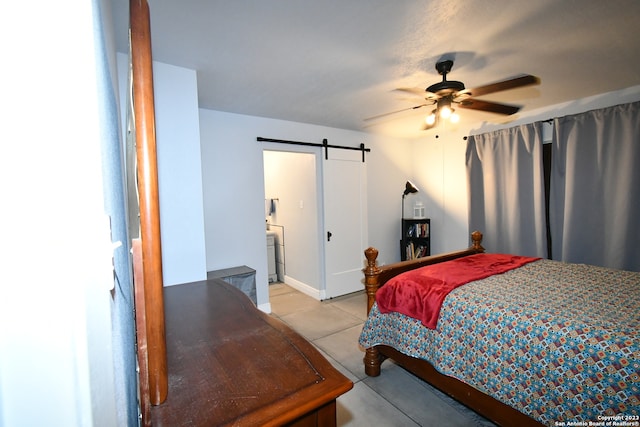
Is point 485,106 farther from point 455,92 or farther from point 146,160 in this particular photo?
point 146,160

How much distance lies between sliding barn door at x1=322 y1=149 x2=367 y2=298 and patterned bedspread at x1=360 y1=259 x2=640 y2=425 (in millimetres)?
1930

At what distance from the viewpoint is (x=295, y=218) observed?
4.45 m

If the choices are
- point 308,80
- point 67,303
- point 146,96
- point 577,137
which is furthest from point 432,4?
point 577,137

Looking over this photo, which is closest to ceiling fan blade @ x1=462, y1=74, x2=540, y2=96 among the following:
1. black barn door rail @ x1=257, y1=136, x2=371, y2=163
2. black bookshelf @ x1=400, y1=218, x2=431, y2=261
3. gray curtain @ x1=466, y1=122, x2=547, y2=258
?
gray curtain @ x1=466, y1=122, x2=547, y2=258

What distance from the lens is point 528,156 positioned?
11.4ft

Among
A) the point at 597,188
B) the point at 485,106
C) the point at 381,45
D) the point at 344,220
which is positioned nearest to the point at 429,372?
the point at 485,106

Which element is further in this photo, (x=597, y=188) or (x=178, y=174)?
(x=597, y=188)

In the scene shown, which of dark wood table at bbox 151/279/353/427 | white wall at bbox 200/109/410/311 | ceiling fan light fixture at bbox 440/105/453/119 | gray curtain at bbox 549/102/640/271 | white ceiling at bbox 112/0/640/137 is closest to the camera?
dark wood table at bbox 151/279/353/427

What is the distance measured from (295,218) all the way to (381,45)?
9.72ft

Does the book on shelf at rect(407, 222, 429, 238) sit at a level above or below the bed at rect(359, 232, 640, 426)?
above

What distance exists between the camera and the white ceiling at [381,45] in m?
1.52

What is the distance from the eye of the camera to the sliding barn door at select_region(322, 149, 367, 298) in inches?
158

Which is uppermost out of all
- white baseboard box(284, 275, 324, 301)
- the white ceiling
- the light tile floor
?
the white ceiling

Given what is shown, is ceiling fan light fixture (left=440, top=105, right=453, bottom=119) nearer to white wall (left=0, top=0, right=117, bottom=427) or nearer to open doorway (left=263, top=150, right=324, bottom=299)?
open doorway (left=263, top=150, right=324, bottom=299)
